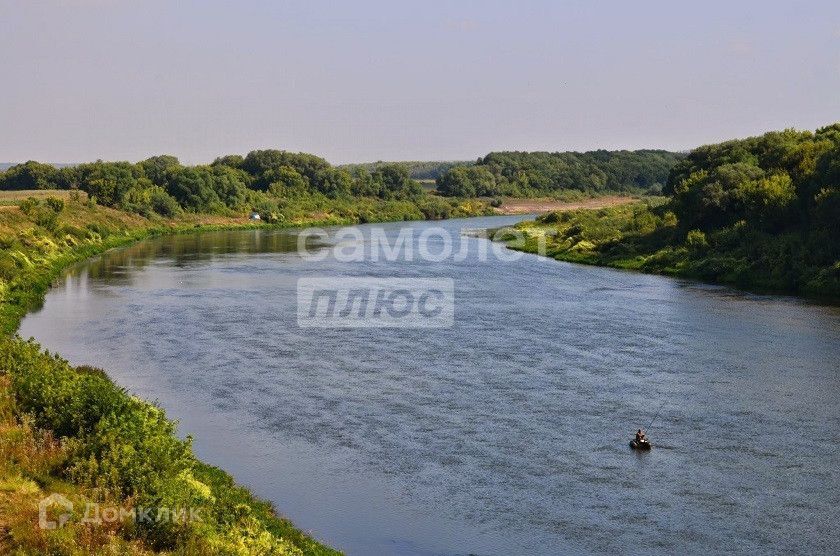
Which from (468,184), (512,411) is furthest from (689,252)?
(468,184)

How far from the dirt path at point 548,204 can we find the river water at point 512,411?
4305 inches

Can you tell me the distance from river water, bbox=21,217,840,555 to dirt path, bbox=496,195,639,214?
4305 inches

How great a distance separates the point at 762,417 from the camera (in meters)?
23.9

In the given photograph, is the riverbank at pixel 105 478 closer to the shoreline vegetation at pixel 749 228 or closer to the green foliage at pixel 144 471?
the green foliage at pixel 144 471

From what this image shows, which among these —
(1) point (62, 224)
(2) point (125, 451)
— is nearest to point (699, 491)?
(2) point (125, 451)

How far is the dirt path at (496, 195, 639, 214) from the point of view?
15600cm

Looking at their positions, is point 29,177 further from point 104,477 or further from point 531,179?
point 104,477

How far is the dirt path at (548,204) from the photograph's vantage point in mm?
156000

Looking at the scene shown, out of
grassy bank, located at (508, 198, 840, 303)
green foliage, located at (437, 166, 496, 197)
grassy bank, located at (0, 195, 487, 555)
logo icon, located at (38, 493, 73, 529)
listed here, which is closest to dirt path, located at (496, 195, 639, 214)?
green foliage, located at (437, 166, 496, 197)

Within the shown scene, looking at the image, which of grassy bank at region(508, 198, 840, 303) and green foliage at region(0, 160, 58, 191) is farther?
green foliage at region(0, 160, 58, 191)

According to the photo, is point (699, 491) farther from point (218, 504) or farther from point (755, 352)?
point (755, 352)

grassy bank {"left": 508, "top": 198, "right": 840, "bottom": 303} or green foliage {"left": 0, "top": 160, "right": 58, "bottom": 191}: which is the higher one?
green foliage {"left": 0, "top": 160, "right": 58, "bottom": 191}

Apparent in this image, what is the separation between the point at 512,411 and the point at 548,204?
143 meters

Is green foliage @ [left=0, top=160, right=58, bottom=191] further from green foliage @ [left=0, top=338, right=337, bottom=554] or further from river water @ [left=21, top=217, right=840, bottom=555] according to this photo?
green foliage @ [left=0, top=338, right=337, bottom=554]
